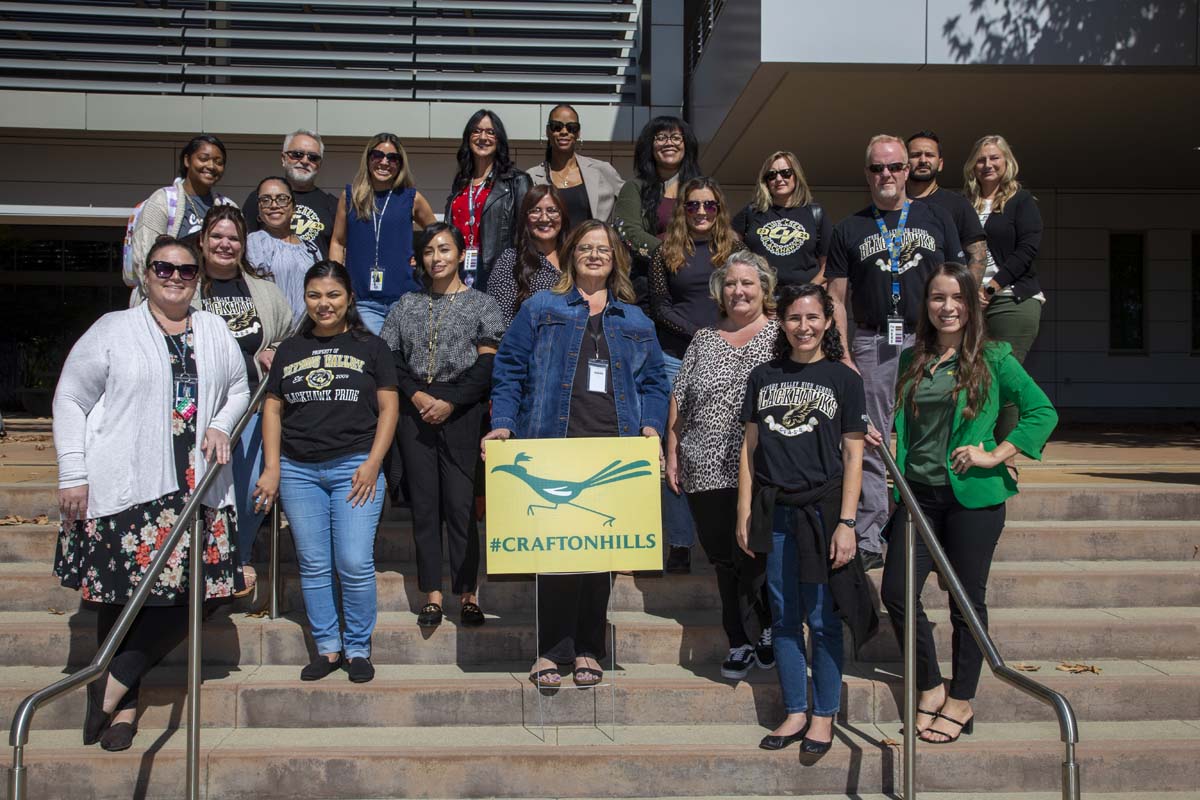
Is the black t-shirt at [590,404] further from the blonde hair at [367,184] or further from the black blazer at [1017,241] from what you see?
the black blazer at [1017,241]

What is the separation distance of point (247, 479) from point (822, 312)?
9.86ft

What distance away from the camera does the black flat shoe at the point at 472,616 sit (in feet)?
17.3

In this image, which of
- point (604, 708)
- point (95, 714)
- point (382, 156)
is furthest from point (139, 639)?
point (382, 156)

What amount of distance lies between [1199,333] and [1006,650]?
41.6 ft

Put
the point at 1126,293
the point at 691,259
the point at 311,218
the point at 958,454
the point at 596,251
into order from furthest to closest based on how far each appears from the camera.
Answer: the point at 1126,293
the point at 311,218
the point at 691,259
the point at 596,251
the point at 958,454

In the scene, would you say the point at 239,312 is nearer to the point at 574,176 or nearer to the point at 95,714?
the point at 95,714

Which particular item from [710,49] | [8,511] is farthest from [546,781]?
[710,49]

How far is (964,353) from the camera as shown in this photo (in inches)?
180

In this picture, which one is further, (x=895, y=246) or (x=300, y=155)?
(x=300, y=155)

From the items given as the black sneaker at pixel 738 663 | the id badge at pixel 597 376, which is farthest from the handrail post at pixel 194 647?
the black sneaker at pixel 738 663

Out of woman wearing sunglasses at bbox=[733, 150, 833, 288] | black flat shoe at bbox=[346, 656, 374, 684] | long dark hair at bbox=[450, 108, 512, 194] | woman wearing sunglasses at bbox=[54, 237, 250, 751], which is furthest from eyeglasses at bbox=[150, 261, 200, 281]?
woman wearing sunglasses at bbox=[733, 150, 833, 288]

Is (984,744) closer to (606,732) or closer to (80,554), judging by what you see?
(606,732)

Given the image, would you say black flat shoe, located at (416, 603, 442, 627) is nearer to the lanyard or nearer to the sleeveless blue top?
the sleeveless blue top

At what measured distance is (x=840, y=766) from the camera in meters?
4.50
